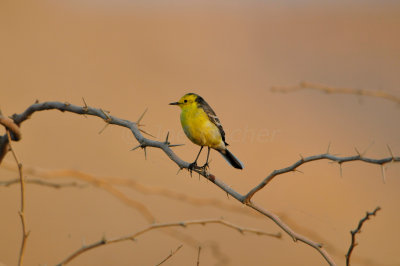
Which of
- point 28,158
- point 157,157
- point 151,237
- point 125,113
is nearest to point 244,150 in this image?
point 157,157

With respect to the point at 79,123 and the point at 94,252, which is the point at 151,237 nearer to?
the point at 94,252

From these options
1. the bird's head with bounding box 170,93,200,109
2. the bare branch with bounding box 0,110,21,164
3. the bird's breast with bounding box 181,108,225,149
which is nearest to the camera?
the bare branch with bounding box 0,110,21,164

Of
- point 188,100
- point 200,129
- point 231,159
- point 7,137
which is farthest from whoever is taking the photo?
point 188,100

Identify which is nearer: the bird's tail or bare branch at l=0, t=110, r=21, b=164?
bare branch at l=0, t=110, r=21, b=164

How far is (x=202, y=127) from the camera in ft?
16.0

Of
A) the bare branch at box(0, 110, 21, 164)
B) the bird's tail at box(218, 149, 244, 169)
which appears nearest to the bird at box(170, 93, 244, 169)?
the bird's tail at box(218, 149, 244, 169)

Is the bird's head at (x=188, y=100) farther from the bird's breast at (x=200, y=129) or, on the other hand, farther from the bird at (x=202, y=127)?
the bird's breast at (x=200, y=129)

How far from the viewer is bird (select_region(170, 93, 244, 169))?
16.0ft

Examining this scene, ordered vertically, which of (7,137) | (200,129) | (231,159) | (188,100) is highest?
(188,100)

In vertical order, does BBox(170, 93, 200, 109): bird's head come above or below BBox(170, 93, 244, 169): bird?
above

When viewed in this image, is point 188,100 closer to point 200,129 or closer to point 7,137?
point 200,129

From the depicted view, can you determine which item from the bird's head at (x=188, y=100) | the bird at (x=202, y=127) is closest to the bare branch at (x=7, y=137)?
the bird at (x=202, y=127)

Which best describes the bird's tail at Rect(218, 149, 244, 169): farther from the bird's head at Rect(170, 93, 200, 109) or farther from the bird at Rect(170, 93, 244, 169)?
the bird's head at Rect(170, 93, 200, 109)

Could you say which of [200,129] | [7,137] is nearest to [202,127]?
[200,129]
